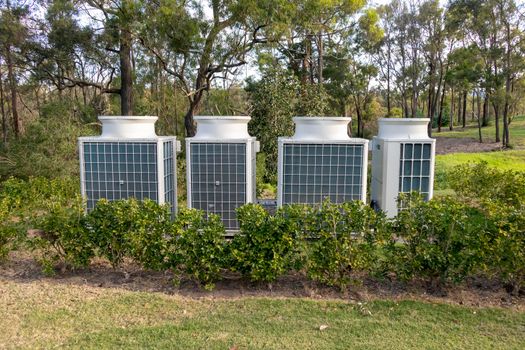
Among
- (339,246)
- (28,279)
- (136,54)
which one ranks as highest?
(136,54)

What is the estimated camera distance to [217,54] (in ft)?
38.3

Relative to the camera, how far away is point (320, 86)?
13.6 m

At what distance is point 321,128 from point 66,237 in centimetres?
316

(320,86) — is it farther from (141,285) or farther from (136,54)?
(141,285)

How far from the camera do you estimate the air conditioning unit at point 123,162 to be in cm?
537

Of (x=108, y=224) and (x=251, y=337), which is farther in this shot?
(x=108, y=224)

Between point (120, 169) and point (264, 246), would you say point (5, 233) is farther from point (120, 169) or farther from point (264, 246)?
point (264, 246)

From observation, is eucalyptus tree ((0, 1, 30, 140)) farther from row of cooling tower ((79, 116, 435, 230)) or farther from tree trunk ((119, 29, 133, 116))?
row of cooling tower ((79, 116, 435, 230))

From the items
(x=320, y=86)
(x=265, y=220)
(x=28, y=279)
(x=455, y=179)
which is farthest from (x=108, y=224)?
(x=320, y=86)

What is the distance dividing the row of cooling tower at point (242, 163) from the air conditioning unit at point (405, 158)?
0.01 metres

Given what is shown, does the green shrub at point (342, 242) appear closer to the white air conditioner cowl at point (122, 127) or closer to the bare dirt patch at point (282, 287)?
the bare dirt patch at point (282, 287)

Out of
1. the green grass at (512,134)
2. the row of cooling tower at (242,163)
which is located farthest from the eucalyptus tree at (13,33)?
the green grass at (512,134)

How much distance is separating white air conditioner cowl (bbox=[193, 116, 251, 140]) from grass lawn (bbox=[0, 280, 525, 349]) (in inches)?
94.3

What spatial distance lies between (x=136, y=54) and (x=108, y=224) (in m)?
14.4
